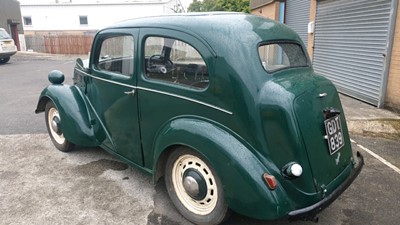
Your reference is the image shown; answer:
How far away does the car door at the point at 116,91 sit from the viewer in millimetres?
3320

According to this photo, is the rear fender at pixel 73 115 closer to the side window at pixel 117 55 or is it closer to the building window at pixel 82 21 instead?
the side window at pixel 117 55

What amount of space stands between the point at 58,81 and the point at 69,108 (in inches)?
27.8

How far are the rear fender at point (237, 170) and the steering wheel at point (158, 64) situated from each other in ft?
2.25

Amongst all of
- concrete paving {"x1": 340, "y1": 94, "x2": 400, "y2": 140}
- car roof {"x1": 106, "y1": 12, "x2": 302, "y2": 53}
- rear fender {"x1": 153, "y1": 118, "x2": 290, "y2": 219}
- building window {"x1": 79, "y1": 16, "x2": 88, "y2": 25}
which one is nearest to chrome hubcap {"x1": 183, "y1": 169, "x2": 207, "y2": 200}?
rear fender {"x1": 153, "y1": 118, "x2": 290, "y2": 219}

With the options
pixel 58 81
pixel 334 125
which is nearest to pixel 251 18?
pixel 334 125

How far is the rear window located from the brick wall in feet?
14.2

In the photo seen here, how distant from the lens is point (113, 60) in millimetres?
3715

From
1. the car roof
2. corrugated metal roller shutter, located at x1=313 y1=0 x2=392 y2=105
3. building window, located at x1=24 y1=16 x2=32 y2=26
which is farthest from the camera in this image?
building window, located at x1=24 y1=16 x2=32 y2=26

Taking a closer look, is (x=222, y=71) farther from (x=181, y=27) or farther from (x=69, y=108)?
(x=69, y=108)

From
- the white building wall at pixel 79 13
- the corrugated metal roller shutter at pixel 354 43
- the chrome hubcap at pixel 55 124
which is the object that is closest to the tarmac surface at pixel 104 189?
the chrome hubcap at pixel 55 124

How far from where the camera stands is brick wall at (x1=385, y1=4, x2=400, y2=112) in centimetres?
649

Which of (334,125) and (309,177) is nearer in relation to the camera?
(309,177)

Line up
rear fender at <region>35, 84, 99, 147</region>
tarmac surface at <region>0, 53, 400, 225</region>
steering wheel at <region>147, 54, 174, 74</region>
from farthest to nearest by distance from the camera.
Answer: rear fender at <region>35, 84, 99, 147</region> < steering wheel at <region>147, 54, 174, 74</region> < tarmac surface at <region>0, 53, 400, 225</region>

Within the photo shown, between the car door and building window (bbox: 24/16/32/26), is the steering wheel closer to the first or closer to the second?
the car door
